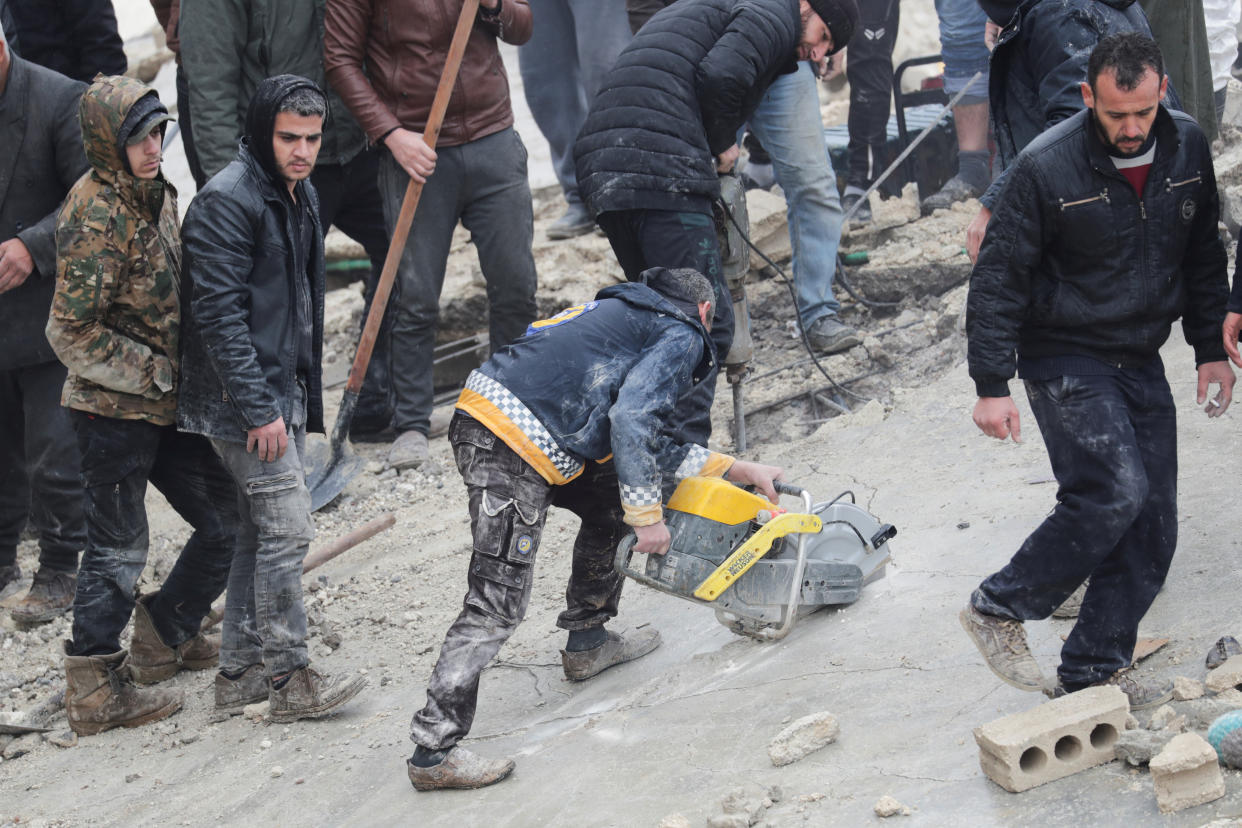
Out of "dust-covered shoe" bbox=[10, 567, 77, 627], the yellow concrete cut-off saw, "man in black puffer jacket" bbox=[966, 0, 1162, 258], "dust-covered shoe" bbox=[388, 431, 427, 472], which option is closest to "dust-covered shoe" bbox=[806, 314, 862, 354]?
"dust-covered shoe" bbox=[388, 431, 427, 472]

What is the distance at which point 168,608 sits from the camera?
462cm

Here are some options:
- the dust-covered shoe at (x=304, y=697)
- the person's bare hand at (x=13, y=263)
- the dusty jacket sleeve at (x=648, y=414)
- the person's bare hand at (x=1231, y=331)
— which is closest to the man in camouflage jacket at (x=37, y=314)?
the person's bare hand at (x=13, y=263)

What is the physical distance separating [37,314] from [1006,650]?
3.92m

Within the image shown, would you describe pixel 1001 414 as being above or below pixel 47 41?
below

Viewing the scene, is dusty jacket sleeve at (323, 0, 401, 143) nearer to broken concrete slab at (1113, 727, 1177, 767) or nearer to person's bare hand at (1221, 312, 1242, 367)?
person's bare hand at (1221, 312, 1242, 367)

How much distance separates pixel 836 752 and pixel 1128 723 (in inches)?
28.6

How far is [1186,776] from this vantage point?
2666mm

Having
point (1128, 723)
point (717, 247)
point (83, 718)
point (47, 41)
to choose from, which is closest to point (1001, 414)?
point (1128, 723)

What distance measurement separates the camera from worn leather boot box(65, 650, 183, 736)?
171 inches

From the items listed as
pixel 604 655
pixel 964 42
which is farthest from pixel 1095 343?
pixel 964 42

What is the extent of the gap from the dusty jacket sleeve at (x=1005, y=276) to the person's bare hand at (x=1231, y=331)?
0.61 meters

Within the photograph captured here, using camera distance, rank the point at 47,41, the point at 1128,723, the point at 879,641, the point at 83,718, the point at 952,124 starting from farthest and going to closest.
A: the point at 952,124 < the point at 47,41 < the point at 83,718 < the point at 879,641 < the point at 1128,723

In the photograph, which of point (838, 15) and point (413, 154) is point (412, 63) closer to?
point (413, 154)

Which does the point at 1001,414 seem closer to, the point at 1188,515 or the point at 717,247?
the point at 1188,515
